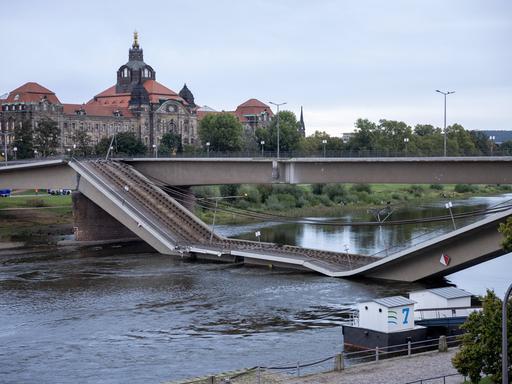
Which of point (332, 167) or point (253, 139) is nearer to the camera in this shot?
point (332, 167)

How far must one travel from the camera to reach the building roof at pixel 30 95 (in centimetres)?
17750

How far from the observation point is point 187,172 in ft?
287

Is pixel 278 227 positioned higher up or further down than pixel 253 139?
→ further down

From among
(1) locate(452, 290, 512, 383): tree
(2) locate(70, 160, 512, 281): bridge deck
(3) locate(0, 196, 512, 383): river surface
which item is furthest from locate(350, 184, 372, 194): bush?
(1) locate(452, 290, 512, 383): tree

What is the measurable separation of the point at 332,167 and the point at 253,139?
388ft

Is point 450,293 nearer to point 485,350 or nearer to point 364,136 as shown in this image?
point 485,350

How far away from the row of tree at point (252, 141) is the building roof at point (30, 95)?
9617 millimetres

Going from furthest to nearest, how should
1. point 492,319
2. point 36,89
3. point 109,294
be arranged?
point 36,89 → point 109,294 → point 492,319

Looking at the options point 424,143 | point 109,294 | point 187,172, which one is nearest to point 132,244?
point 187,172

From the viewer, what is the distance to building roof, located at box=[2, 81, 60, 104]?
178 meters

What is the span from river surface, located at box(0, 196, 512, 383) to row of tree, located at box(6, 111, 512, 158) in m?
70.4

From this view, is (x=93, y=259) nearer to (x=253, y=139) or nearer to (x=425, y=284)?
(x=425, y=284)

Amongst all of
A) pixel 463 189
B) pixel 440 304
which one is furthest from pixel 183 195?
pixel 463 189

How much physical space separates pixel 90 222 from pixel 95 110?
106 meters
